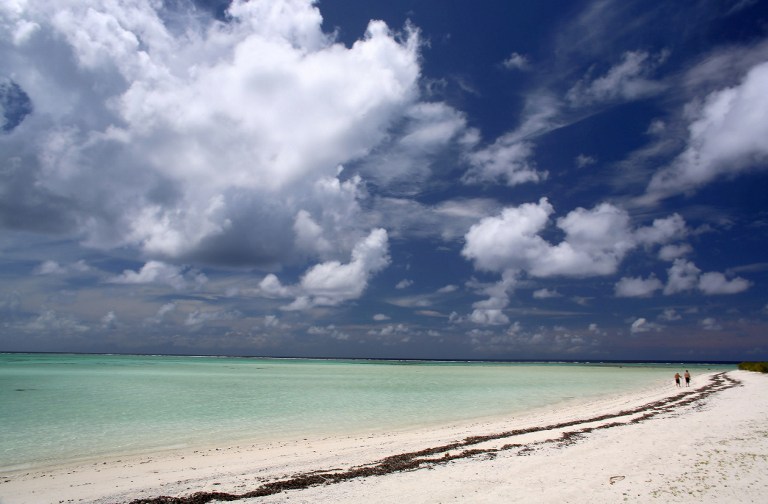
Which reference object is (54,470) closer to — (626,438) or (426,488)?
(426,488)

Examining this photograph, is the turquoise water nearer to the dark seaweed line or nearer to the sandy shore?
the sandy shore

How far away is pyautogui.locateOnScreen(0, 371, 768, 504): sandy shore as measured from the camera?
10734 mm

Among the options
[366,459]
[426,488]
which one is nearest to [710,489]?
[426,488]

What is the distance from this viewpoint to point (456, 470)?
42.5ft

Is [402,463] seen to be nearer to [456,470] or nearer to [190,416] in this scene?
[456,470]

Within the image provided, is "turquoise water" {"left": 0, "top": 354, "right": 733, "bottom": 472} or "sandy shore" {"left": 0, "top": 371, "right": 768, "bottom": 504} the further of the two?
Answer: "turquoise water" {"left": 0, "top": 354, "right": 733, "bottom": 472}

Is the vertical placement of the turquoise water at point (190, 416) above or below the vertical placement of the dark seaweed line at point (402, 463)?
below

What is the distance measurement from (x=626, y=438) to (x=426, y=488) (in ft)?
32.2

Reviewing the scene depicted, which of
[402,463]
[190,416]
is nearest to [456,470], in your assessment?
[402,463]

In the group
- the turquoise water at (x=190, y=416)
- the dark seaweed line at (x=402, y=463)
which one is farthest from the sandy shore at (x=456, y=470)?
the turquoise water at (x=190, y=416)

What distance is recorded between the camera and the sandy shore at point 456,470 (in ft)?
35.2

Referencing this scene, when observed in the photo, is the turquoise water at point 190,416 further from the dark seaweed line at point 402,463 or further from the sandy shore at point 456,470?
the dark seaweed line at point 402,463

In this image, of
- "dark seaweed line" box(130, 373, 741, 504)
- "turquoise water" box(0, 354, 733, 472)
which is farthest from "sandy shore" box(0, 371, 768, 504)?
"turquoise water" box(0, 354, 733, 472)

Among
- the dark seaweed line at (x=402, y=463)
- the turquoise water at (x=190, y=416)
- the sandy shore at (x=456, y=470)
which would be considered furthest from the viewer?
the turquoise water at (x=190, y=416)
